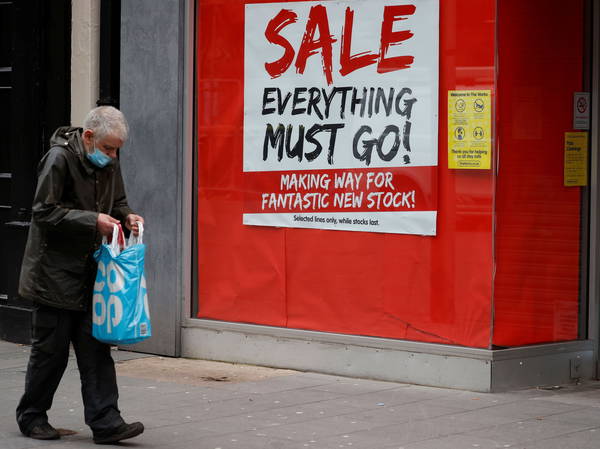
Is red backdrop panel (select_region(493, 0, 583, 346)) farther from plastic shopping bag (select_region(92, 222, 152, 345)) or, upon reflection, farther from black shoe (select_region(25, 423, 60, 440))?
black shoe (select_region(25, 423, 60, 440))

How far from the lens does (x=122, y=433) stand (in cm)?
682

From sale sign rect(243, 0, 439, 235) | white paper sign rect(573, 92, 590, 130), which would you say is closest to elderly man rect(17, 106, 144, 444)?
sale sign rect(243, 0, 439, 235)

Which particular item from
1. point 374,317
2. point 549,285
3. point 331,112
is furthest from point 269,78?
point 549,285

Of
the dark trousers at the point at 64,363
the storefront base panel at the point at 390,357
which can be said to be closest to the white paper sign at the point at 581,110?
the storefront base panel at the point at 390,357

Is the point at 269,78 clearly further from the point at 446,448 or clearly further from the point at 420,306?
the point at 446,448

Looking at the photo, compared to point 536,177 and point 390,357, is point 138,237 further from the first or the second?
point 536,177

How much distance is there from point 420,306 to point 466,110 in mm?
1425

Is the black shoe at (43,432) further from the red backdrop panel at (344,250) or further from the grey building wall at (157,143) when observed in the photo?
the grey building wall at (157,143)

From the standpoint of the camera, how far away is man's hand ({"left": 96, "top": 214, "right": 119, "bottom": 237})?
22.1 feet

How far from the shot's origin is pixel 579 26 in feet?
29.3

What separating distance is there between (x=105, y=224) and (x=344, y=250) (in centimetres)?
282

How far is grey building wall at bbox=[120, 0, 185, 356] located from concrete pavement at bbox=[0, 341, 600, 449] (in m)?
0.76

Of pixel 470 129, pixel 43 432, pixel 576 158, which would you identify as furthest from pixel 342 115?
pixel 43 432

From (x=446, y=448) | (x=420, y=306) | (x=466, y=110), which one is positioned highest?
(x=466, y=110)
